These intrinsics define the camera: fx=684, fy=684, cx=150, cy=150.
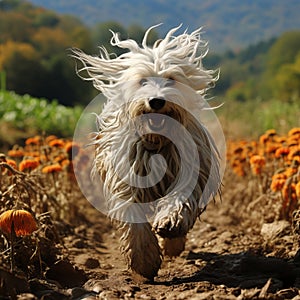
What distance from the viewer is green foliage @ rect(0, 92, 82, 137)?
45.3ft

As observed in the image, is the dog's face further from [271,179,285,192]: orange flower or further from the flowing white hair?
[271,179,285,192]: orange flower

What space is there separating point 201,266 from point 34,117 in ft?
31.6

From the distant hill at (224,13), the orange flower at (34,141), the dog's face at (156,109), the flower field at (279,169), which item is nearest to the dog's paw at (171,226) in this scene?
the dog's face at (156,109)

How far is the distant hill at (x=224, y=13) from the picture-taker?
12538cm

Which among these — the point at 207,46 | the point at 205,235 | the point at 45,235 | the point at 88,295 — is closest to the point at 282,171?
the point at 205,235

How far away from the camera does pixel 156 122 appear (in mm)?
4949

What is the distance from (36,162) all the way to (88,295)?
2174mm

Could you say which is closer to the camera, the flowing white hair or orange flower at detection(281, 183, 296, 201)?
the flowing white hair

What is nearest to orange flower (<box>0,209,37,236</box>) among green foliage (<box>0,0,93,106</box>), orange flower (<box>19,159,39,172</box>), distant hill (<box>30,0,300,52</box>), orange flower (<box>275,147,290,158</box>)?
orange flower (<box>19,159,39,172</box>)

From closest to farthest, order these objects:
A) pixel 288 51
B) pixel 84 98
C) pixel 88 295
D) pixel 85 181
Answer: pixel 88 295 < pixel 85 181 < pixel 84 98 < pixel 288 51

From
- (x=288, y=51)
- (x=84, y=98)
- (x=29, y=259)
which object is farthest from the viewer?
(x=288, y=51)

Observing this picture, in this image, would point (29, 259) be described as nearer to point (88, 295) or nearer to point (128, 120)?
point (88, 295)

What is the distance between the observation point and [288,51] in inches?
1590

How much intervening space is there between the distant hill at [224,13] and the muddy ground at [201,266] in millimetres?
Answer: 113709
